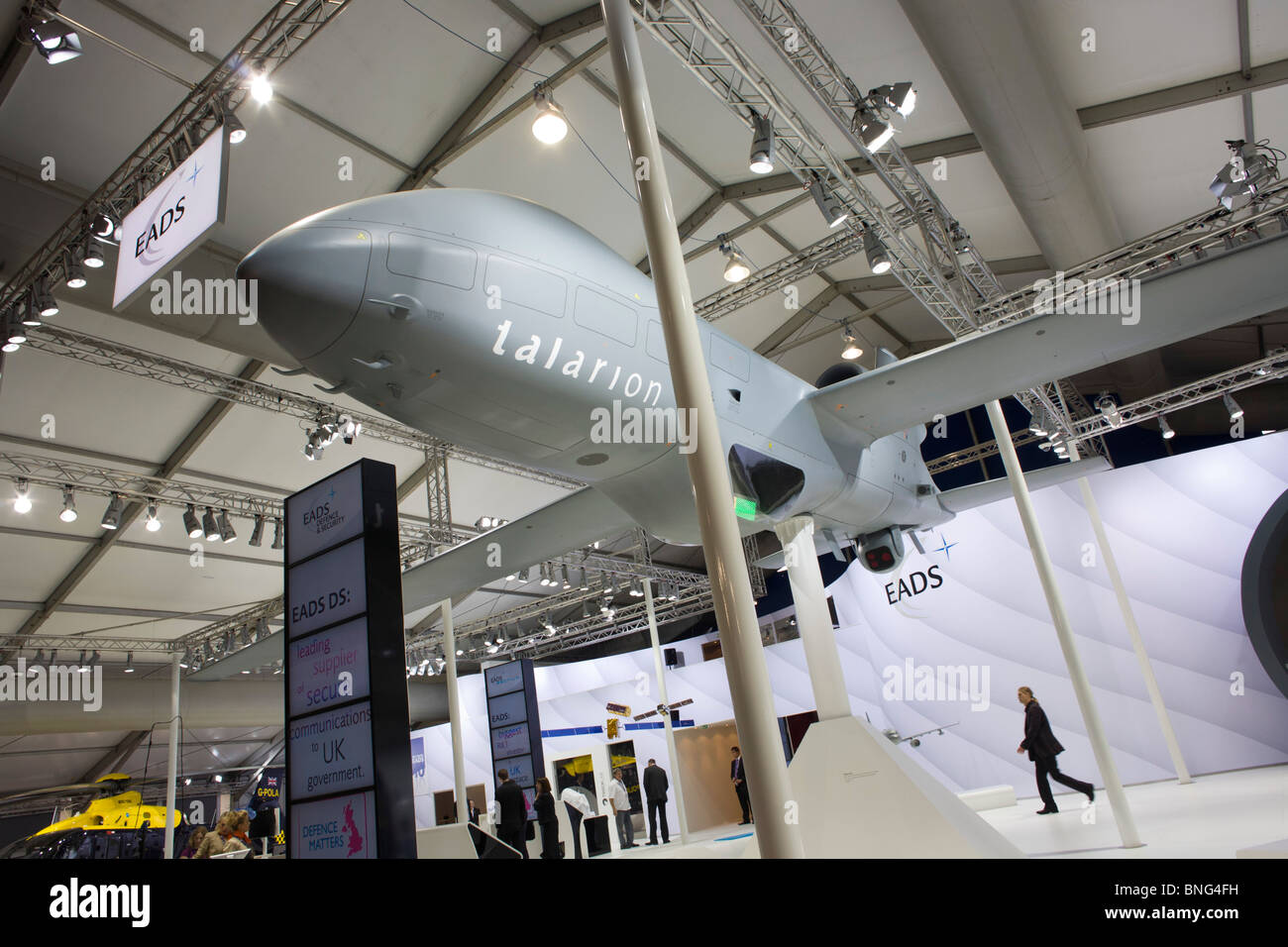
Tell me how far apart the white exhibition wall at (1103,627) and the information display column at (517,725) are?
6.35 metres

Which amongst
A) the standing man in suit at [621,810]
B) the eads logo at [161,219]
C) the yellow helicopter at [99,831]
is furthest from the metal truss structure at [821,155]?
the yellow helicopter at [99,831]

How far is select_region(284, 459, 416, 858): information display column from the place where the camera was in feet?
14.5

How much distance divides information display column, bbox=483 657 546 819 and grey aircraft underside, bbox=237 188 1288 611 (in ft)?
21.9

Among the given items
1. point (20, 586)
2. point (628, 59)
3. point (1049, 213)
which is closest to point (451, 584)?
point (628, 59)

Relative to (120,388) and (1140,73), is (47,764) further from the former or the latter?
(1140,73)

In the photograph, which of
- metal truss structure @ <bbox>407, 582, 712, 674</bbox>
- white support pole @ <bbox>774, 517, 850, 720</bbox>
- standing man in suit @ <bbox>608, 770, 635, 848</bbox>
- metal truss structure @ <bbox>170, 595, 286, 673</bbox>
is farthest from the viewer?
metal truss structure @ <bbox>407, 582, 712, 674</bbox>

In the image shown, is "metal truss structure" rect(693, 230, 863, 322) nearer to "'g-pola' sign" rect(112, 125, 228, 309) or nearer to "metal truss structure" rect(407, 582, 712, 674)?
"'g-pola' sign" rect(112, 125, 228, 309)

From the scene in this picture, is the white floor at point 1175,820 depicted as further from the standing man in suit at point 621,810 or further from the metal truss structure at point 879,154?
the standing man in suit at point 621,810

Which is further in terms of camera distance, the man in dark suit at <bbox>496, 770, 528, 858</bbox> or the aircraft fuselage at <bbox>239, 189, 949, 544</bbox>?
the man in dark suit at <bbox>496, 770, 528, 858</bbox>

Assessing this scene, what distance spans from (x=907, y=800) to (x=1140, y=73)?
7312mm

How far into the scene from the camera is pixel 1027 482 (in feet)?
25.1

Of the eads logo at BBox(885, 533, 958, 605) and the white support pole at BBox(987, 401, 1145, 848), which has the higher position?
the eads logo at BBox(885, 533, 958, 605)

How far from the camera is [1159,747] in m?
10.9

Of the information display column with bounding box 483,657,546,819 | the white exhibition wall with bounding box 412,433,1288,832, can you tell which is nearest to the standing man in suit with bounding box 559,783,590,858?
the information display column with bounding box 483,657,546,819
